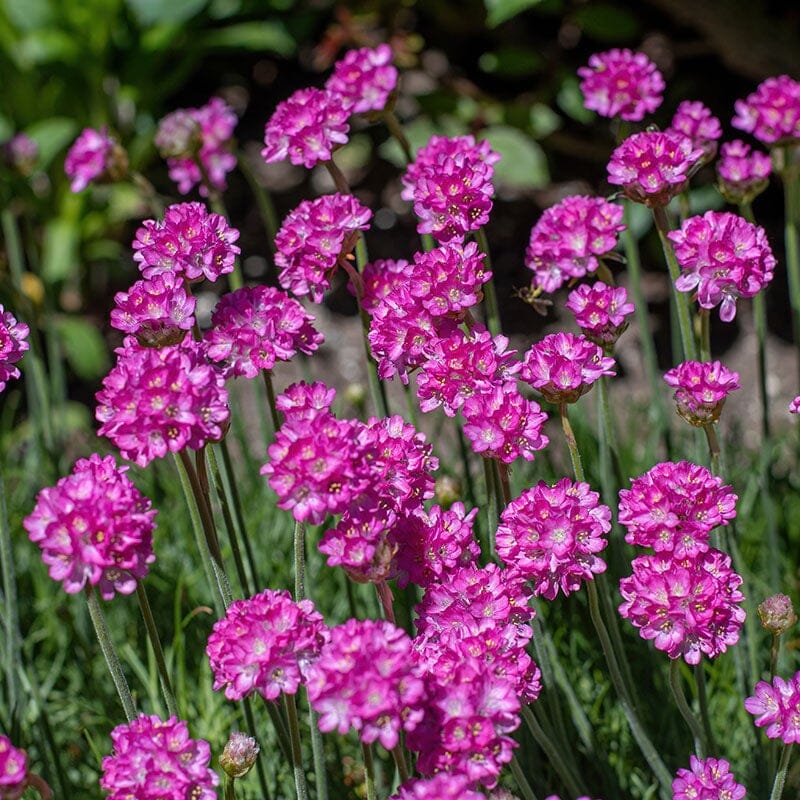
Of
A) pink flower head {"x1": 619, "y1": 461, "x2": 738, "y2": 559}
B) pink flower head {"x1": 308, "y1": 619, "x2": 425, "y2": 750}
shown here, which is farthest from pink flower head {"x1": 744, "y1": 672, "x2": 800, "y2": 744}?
pink flower head {"x1": 308, "y1": 619, "x2": 425, "y2": 750}

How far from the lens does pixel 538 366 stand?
129 centimetres

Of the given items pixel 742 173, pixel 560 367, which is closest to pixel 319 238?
pixel 560 367

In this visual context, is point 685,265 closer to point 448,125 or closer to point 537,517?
point 537,517

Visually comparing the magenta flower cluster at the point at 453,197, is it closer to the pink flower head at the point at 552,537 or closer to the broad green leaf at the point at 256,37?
the pink flower head at the point at 552,537

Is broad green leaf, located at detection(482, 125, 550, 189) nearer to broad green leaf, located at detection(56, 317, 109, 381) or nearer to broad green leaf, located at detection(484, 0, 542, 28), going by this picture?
broad green leaf, located at detection(484, 0, 542, 28)

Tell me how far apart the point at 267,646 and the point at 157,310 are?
393mm

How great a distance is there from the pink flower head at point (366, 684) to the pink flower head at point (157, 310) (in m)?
0.41

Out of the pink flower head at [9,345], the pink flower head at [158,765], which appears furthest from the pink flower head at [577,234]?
the pink flower head at [158,765]

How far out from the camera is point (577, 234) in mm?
1520

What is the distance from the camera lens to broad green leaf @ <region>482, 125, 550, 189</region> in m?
3.17

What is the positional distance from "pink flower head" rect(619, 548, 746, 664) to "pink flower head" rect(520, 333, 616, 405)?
21 cm

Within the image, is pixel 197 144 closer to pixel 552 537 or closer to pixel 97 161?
pixel 97 161

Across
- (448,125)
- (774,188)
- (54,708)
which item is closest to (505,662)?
(54,708)

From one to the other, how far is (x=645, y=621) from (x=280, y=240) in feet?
→ 2.05
